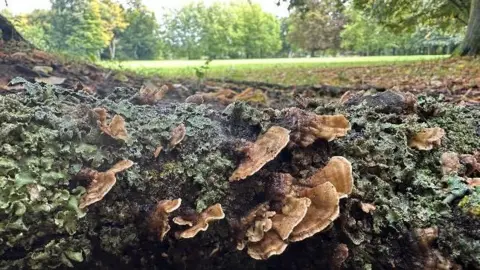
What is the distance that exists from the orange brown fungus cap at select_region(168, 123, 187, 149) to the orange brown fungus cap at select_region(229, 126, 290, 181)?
0.26 metres

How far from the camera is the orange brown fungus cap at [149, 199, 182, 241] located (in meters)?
1.62

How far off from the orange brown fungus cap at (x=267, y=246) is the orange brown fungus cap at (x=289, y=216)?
1.0 inches

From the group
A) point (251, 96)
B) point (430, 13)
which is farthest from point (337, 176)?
point (430, 13)

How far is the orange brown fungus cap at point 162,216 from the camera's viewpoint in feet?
5.31

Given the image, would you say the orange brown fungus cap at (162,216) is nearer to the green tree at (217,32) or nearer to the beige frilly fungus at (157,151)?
the beige frilly fungus at (157,151)

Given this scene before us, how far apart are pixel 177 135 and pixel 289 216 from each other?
→ 565 millimetres

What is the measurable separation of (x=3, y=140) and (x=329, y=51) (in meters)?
55.8

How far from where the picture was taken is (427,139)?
6.75 ft

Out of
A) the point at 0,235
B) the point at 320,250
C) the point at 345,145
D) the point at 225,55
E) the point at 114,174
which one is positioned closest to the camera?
the point at 0,235

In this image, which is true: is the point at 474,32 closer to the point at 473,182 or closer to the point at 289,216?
the point at 473,182

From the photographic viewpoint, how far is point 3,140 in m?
1.59

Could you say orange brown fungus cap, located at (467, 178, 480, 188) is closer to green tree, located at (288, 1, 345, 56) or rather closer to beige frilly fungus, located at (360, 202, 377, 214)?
beige frilly fungus, located at (360, 202, 377, 214)

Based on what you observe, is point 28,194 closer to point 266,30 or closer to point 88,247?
point 88,247

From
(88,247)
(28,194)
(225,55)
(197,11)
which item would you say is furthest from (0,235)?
(197,11)
